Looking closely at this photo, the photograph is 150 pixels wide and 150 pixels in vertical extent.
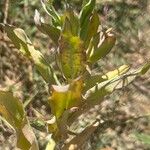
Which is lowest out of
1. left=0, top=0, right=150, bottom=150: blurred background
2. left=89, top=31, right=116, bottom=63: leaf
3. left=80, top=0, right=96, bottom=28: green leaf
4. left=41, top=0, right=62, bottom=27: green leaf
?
left=0, top=0, right=150, bottom=150: blurred background

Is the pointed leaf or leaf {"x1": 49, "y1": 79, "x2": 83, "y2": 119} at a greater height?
the pointed leaf

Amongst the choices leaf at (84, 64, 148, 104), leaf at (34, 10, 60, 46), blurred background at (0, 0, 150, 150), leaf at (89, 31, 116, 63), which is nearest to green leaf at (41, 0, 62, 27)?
leaf at (34, 10, 60, 46)

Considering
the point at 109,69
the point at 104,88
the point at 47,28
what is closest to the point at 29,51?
the point at 47,28

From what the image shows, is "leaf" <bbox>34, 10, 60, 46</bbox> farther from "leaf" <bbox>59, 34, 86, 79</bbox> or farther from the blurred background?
the blurred background

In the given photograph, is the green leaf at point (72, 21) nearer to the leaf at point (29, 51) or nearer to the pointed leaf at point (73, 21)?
the pointed leaf at point (73, 21)

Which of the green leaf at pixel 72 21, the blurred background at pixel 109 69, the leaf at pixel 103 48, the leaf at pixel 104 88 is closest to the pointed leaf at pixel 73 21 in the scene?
the green leaf at pixel 72 21

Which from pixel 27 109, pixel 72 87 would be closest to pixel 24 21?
pixel 27 109
